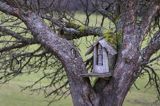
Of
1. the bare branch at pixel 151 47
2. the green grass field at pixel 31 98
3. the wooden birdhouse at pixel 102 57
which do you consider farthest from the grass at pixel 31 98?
the bare branch at pixel 151 47

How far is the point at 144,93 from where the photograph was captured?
21844 millimetres

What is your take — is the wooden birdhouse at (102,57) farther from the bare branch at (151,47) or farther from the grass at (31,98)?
the grass at (31,98)

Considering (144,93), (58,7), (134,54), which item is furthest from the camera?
(144,93)

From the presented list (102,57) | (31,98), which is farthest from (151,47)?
(31,98)

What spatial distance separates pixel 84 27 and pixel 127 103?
13050 mm

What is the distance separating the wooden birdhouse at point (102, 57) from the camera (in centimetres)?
537

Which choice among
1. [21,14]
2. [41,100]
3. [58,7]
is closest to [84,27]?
[58,7]

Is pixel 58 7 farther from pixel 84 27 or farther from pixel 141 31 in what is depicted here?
pixel 141 31

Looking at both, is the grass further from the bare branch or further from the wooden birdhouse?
the bare branch

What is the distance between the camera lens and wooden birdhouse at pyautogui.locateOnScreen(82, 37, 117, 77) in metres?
5.37

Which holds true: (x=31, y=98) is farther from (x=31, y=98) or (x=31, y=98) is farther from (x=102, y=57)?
(x=102, y=57)

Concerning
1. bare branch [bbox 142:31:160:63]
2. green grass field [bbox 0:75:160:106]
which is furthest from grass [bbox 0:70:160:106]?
bare branch [bbox 142:31:160:63]

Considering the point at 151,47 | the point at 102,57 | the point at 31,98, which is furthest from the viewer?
the point at 31,98

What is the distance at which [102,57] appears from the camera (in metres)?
5.78
